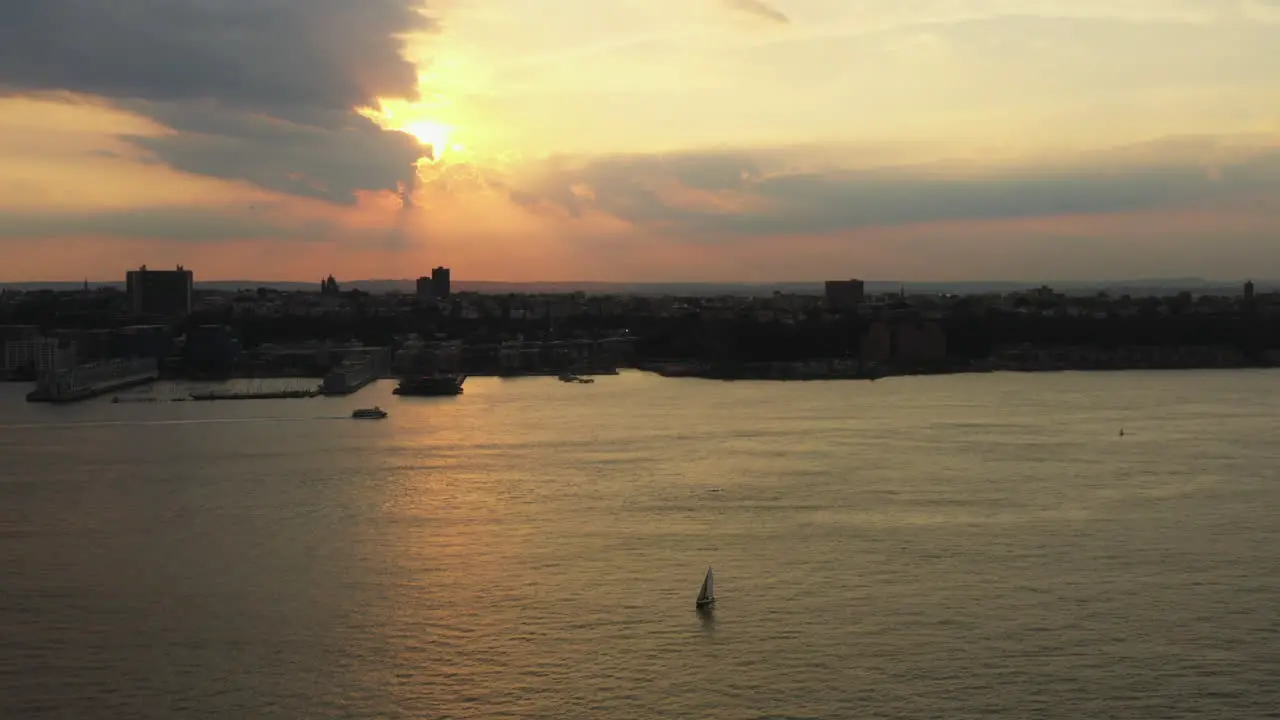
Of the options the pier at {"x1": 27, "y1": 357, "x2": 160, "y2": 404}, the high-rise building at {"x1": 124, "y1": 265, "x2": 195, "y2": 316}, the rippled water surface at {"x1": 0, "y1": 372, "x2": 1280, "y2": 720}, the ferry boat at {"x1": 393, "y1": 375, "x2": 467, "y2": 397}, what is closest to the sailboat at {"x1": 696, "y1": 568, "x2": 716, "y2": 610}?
the rippled water surface at {"x1": 0, "y1": 372, "x2": 1280, "y2": 720}

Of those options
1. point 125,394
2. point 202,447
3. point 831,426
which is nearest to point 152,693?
point 202,447

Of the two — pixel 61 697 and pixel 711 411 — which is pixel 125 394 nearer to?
pixel 711 411

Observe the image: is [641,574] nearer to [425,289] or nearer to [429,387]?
[429,387]

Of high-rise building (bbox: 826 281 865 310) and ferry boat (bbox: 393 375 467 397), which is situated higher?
high-rise building (bbox: 826 281 865 310)

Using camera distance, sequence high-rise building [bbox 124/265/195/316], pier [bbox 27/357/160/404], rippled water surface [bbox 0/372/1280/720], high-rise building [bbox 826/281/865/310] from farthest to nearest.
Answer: high-rise building [bbox 826/281/865/310]
high-rise building [bbox 124/265/195/316]
pier [bbox 27/357/160/404]
rippled water surface [bbox 0/372/1280/720]

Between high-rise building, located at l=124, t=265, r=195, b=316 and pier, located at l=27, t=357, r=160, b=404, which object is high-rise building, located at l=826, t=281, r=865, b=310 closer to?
high-rise building, located at l=124, t=265, r=195, b=316

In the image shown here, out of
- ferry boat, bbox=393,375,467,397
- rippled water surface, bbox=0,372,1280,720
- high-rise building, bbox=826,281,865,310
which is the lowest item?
→ rippled water surface, bbox=0,372,1280,720

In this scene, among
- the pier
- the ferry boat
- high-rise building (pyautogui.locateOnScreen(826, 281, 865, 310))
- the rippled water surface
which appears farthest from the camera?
high-rise building (pyautogui.locateOnScreen(826, 281, 865, 310))

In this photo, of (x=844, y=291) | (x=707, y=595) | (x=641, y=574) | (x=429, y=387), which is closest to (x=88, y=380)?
(x=429, y=387)
